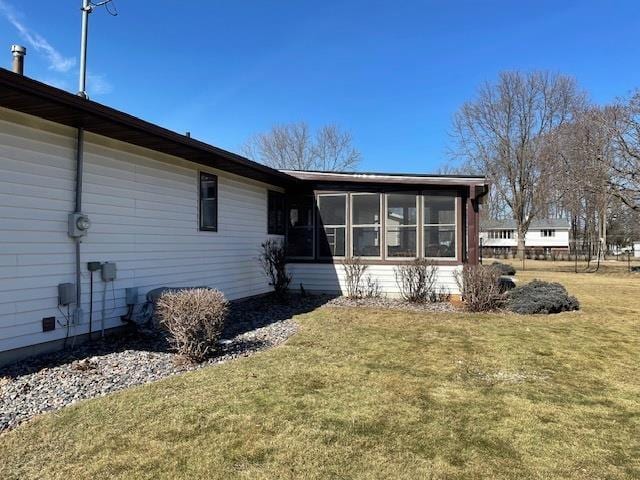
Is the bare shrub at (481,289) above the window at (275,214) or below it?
below

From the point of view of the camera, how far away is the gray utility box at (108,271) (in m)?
5.82

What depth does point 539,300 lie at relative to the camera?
28.7ft

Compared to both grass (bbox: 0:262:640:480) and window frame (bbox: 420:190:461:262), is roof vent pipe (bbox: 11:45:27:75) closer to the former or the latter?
grass (bbox: 0:262:640:480)

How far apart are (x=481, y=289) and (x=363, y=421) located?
235 inches

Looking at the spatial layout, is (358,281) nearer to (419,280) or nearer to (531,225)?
(419,280)

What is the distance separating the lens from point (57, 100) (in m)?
4.45

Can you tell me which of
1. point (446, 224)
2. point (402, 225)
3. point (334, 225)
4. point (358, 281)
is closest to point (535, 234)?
point (446, 224)

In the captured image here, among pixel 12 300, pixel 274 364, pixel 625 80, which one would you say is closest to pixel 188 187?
pixel 12 300

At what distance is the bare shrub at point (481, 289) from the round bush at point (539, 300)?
428 mm

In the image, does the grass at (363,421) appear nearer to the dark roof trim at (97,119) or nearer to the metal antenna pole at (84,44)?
the dark roof trim at (97,119)

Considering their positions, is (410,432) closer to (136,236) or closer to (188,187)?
(136,236)

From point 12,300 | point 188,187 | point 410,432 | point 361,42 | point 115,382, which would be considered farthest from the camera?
point 361,42

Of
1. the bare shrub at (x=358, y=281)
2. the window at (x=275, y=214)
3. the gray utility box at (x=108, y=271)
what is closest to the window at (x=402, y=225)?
the bare shrub at (x=358, y=281)

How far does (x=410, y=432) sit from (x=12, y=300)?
432 centimetres
